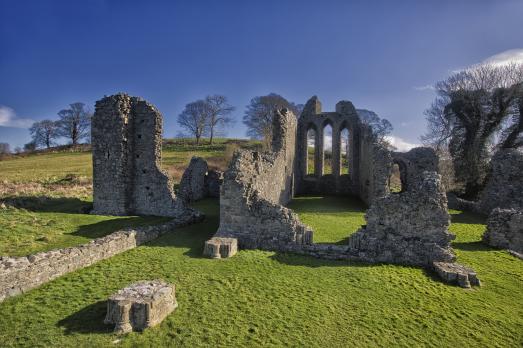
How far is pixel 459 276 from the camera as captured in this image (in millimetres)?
7992

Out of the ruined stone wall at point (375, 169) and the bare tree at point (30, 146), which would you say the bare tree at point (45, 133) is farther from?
the ruined stone wall at point (375, 169)

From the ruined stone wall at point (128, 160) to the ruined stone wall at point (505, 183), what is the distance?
18.8 metres

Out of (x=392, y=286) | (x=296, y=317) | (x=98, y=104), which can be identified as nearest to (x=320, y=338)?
(x=296, y=317)

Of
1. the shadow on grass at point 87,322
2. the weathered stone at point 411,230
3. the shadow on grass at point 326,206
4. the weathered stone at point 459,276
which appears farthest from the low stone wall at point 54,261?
the weathered stone at point 459,276

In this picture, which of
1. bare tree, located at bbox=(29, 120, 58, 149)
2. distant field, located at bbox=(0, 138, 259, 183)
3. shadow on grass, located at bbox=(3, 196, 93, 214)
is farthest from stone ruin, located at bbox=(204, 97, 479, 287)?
bare tree, located at bbox=(29, 120, 58, 149)

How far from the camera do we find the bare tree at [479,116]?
77.1 feet

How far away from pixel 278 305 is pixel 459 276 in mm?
5149

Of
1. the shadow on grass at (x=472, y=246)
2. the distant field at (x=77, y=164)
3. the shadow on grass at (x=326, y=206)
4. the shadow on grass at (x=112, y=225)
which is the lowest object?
the shadow on grass at (x=472, y=246)

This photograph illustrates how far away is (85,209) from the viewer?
1566 centimetres

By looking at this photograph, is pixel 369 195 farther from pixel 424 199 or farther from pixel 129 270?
pixel 129 270

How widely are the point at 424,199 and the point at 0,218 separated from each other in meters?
16.4

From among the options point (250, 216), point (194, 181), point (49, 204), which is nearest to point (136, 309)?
point (250, 216)

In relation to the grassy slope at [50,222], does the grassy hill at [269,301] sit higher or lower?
lower

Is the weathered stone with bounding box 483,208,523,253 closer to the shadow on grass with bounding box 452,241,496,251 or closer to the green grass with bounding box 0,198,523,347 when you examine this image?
the shadow on grass with bounding box 452,241,496,251
